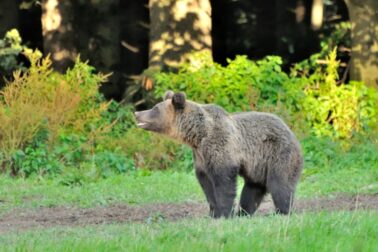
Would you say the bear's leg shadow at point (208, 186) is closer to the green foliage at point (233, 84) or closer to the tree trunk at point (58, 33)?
the green foliage at point (233, 84)

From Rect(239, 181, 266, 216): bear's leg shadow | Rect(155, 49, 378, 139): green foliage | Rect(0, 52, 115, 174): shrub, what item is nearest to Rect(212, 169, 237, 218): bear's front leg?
Rect(239, 181, 266, 216): bear's leg shadow

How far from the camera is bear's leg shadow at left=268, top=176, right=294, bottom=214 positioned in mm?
11414

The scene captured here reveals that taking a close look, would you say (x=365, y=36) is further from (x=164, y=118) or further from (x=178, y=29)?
(x=164, y=118)

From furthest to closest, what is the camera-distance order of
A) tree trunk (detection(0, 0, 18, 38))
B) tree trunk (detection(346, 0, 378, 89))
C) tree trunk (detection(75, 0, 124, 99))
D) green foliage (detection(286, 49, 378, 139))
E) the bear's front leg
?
1. tree trunk (detection(0, 0, 18, 38))
2. tree trunk (detection(75, 0, 124, 99))
3. tree trunk (detection(346, 0, 378, 89))
4. green foliage (detection(286, 49, 378, 139))
5. the bear's front leg

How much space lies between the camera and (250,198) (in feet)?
38.7

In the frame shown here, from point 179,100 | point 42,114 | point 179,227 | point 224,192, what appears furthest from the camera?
point 42,114

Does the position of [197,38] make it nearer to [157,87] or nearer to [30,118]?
[157,87]

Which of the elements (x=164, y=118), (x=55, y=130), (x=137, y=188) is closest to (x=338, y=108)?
(x=55, y=130)

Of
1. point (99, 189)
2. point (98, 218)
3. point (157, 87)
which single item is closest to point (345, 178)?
point (99, 189)

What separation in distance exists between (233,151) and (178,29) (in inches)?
420

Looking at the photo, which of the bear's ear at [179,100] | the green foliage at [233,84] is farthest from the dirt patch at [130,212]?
the green foliage at [233,84]

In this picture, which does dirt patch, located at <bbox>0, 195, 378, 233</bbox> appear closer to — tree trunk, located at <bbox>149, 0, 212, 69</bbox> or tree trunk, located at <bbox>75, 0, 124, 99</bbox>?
tree trunk, located at <bbox>149, 0, 212, 69</bbox>

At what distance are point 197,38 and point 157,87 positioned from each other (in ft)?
7.26

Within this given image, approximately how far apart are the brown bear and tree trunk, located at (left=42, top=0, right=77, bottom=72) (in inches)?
526
